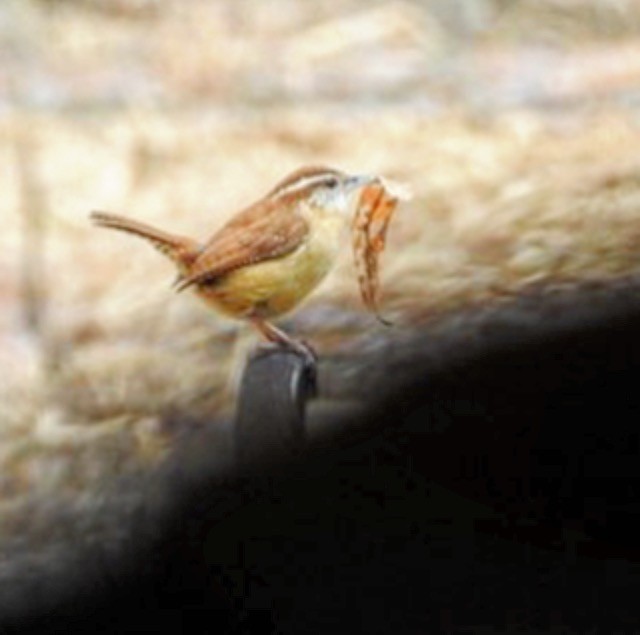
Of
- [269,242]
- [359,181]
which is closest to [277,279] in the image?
[269,242]

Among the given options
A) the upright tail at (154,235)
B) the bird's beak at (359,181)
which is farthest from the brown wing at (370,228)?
the upright tail at (154,235)

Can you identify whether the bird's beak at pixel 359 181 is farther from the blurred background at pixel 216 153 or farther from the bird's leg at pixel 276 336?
the bird's leg at pixel 276 336

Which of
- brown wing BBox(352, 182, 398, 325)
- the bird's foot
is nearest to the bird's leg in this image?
the bird's foot

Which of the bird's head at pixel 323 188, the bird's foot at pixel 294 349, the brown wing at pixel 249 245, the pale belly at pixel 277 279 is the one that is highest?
the bird's head at pixel 323 188

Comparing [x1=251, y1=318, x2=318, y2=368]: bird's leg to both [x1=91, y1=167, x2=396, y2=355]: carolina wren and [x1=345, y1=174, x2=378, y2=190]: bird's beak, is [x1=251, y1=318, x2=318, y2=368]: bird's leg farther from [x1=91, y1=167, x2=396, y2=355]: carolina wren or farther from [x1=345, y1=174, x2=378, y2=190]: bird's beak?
[x1=345, y1=174, x2=378, y2=190]: bird's beak

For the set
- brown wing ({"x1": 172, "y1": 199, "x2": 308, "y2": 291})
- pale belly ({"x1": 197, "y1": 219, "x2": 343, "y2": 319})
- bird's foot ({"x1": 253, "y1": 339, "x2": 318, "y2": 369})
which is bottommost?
bird's foot ({"x1": 253, "y1": 339, "x2": 318, "y2": 369})

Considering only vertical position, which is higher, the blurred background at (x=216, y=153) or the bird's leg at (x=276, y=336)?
the blurred background at (x=216, y=153)

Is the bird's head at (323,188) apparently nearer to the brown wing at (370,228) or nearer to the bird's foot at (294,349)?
the brown wing at (370,228)

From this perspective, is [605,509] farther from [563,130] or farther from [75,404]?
[75,404]

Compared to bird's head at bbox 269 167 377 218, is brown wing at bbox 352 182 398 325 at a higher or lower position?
lower
